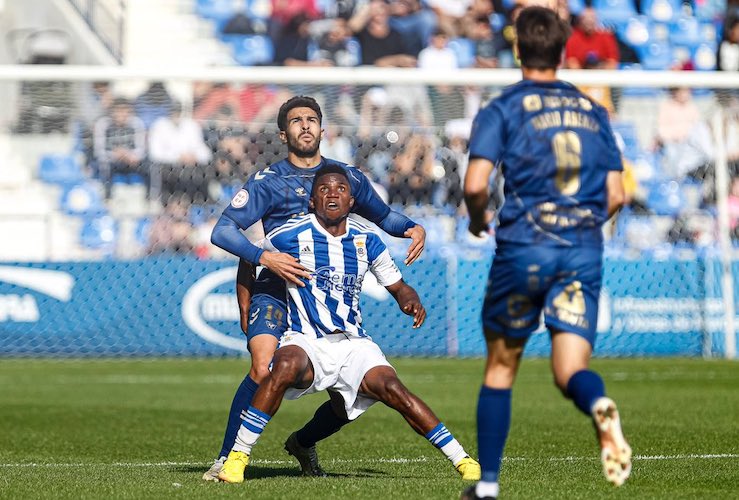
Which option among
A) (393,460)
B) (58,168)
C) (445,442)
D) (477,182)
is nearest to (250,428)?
(445,442)

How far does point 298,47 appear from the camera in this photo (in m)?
23.0

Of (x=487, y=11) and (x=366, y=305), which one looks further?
(x=487, y=11)

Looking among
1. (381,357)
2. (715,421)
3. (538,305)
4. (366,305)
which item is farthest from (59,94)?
(538,305)

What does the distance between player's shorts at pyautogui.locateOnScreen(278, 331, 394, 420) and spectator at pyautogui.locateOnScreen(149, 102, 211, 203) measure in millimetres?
12154

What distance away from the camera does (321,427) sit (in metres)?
7.54

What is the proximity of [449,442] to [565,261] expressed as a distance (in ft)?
6.71

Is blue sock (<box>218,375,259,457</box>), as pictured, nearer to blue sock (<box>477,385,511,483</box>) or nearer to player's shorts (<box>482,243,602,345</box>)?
blue sock (<box>477,385,511,483</box>)

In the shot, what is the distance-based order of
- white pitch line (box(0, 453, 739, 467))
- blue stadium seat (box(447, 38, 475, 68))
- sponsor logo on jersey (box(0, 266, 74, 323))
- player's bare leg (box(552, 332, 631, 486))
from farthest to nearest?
blue stadium seat (box(447, 38, 475, 68)), sponsor logo on jersey (box(0, 266, 74, 323)), white pitch line (box(0, 453, 739, 467)), player's bare leg (box(552, 332, 631, 486))

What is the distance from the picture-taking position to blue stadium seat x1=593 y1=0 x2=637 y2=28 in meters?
25.0

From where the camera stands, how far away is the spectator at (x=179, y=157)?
19078 mm

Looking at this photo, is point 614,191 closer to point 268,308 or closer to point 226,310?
point 268,308

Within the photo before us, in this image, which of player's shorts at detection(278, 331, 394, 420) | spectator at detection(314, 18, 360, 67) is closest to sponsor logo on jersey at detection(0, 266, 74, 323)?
spectator at detection(314, 18, 360, 67)

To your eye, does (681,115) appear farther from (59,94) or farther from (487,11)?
(59,94)

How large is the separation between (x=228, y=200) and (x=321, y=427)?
39.2 feet
